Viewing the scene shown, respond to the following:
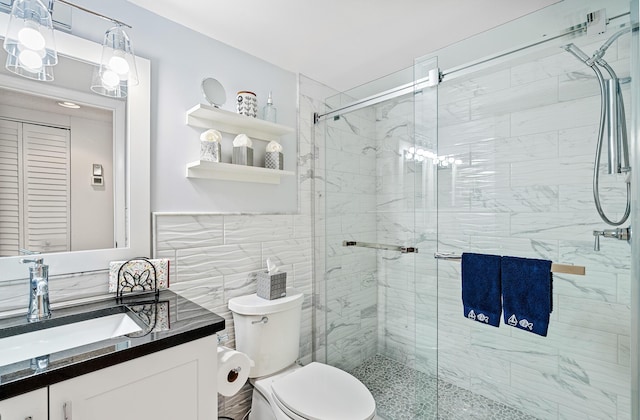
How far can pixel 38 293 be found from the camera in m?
1.07

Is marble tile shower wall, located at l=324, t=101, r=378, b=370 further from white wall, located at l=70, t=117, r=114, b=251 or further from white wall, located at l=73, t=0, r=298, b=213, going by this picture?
white wall, located at l=70, t=117, r=114, b=251

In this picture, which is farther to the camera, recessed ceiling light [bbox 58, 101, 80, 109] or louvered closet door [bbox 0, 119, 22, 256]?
recessed ceiling light [bbox 58, 101, 80, 109]

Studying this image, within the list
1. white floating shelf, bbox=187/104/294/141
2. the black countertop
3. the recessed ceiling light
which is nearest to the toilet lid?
the black countertop

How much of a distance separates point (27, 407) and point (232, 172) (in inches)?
48.7

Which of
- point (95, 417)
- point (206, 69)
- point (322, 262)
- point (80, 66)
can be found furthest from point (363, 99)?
point (95, 417)

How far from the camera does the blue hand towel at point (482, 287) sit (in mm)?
1425

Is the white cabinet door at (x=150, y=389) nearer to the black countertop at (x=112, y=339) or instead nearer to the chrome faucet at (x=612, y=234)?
the black countertop at (x=112, y=339)

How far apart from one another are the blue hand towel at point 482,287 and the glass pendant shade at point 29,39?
194cm

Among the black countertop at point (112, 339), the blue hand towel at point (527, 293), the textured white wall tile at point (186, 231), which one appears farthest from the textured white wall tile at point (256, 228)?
the blue hand towel at point (527, 293)

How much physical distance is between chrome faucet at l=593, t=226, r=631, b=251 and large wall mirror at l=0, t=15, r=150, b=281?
203 cm

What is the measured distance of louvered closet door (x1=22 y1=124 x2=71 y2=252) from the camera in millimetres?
1156

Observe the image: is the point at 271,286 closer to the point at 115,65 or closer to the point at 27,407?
the point at 27,407

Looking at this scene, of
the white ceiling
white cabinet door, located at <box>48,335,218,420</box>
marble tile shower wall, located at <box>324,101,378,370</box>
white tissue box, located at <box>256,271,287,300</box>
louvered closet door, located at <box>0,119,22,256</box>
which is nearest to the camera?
white cabinet door, located at <box>48,335,218,420</box>

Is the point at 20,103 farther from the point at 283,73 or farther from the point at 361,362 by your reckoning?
the point at 361,362
